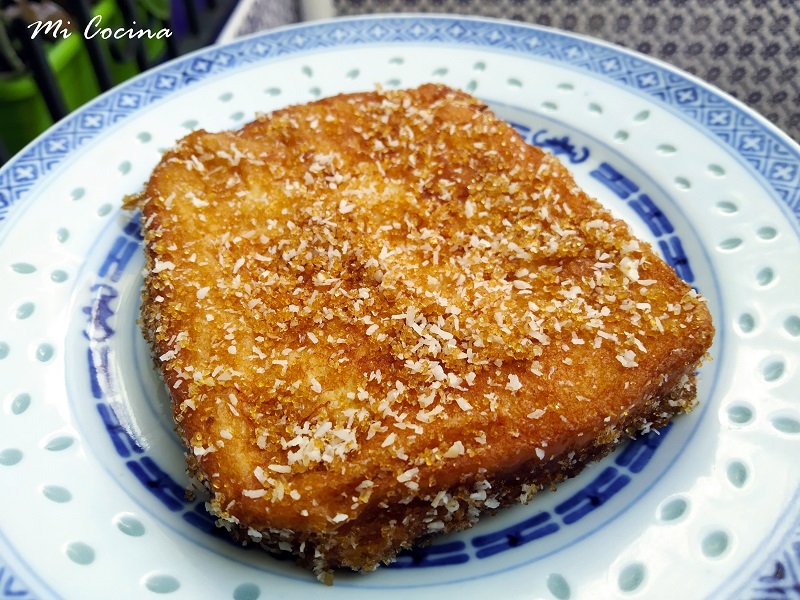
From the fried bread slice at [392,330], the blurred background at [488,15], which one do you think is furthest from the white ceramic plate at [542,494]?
the blurred background at [488,15]

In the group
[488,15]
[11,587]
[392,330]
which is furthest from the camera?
[488,15]

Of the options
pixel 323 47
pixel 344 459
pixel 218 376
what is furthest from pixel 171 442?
pixel 323 47

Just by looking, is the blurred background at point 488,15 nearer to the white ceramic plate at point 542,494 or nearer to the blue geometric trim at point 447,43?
the blue geometric trim at point 447,43

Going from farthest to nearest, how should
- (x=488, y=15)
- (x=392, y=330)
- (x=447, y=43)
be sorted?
(x=488, y=15) < (x=447, y=43) < (x=392, y=330)

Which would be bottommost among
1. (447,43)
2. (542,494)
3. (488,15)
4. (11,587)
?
(11,587)

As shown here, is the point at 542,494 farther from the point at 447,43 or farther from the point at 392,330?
the point at 447,43

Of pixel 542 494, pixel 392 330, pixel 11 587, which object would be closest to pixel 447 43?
pixel 392 330

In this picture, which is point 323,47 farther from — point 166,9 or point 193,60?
point 166,9
